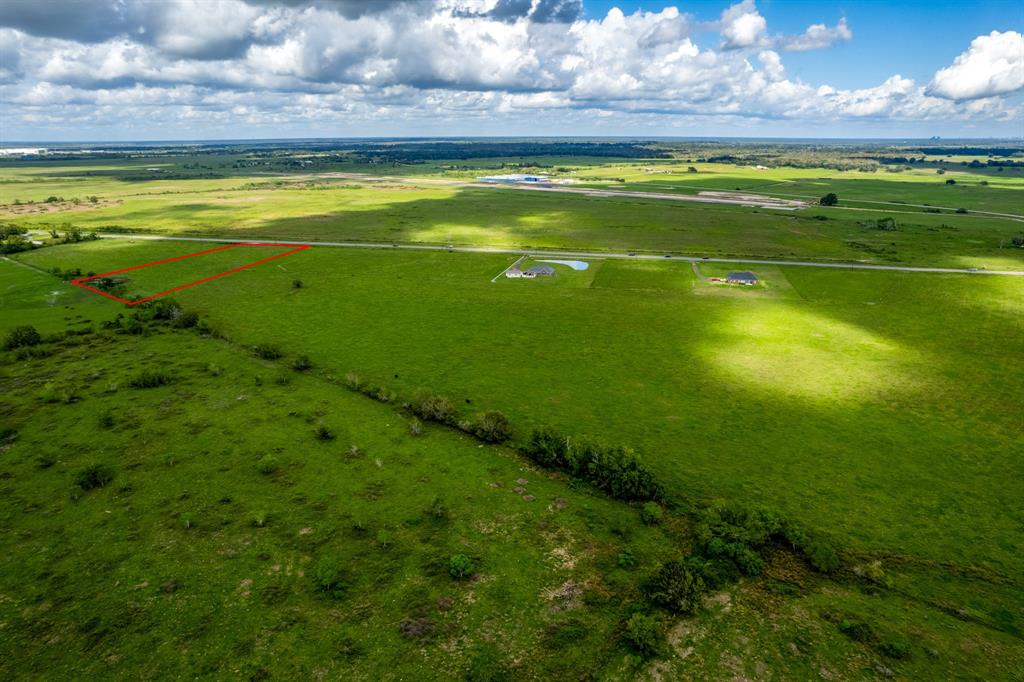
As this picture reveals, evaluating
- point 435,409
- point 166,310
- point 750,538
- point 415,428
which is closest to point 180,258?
point 166,310

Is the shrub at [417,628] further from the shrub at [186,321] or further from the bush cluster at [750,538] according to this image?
the shrub at [186,321]

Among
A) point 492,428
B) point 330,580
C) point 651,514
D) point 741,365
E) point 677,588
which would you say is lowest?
point 651,514

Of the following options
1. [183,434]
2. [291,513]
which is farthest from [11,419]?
[291,513]

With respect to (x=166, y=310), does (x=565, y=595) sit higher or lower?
lower

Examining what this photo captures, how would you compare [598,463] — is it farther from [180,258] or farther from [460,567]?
[180,258]

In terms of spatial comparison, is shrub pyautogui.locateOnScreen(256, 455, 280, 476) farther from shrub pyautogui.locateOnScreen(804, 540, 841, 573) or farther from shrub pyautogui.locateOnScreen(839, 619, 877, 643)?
shrub pyautogui.locateOnScreen(839, 619, 877, 643)

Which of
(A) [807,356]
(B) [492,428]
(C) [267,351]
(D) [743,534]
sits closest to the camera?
(D) [743,534]

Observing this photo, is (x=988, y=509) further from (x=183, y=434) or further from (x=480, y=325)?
(x=183, y=434)
